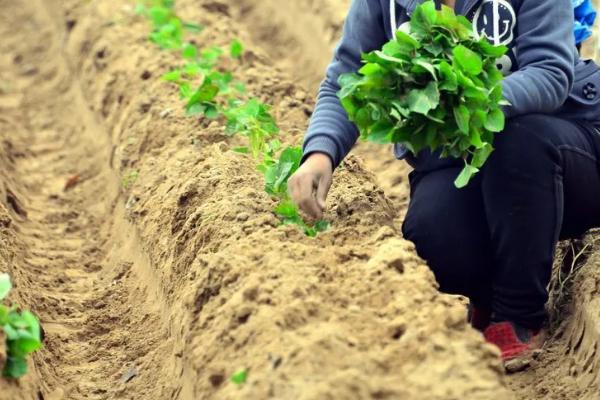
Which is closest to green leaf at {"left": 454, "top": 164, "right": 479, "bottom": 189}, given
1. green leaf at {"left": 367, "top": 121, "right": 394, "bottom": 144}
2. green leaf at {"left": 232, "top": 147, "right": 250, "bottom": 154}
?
green leaf at {"left": 367, "top": 121, "right": 394, "bottom": 144}

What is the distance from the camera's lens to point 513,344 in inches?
126

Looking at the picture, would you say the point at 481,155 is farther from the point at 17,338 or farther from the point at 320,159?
the point at 17,338

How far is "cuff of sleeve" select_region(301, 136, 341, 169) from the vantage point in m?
3.14

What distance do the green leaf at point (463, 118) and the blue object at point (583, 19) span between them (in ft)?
2.20

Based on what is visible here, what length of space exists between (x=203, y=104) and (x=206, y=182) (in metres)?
0.72

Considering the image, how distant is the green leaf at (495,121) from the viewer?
2.88 metres

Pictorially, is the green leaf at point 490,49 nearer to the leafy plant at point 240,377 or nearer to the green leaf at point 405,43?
the green leaf at point 405,43

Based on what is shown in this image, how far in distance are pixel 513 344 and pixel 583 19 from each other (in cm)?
102

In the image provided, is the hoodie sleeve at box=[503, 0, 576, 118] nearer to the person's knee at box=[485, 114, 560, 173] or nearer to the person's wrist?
the person's knee at box=[485, 114, 560, 173]

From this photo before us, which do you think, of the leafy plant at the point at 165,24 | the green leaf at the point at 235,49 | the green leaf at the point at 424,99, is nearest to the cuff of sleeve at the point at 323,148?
the green leaf at the point at 424,99

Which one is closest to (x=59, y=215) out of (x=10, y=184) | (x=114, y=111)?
(x=10, y=184)

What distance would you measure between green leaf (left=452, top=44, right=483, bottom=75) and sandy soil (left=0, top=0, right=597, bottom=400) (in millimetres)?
498

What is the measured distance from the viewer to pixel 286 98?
200 inches

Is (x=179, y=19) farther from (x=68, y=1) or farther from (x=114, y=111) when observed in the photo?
(x=68, y=1)
